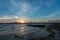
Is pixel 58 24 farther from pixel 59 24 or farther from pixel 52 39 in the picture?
pixel 52 39

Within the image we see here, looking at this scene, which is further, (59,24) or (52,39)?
(59,24)

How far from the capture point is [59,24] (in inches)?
1489

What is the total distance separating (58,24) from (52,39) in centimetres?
2607

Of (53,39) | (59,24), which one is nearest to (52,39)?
(53,39)

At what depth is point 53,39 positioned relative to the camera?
14.1m

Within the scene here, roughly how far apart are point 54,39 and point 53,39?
201 millimetres

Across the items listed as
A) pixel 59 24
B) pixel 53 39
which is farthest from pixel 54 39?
pixel 59 24

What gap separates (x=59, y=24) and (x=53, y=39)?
25.2 metres

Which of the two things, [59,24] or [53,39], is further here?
[59,24]

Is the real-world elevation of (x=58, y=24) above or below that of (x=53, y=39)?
→ above

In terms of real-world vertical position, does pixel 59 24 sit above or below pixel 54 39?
above

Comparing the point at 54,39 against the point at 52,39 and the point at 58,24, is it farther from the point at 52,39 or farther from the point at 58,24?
the point at 58,24

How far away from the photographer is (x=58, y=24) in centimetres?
3859

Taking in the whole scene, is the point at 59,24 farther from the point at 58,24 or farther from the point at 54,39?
the point at 54,39
